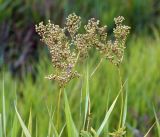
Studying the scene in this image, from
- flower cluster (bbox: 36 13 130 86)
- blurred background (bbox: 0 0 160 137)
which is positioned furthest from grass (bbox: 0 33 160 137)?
flower cluster (bbox: 36 13 130 86)

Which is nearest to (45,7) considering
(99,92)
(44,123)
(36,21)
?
(36,21)

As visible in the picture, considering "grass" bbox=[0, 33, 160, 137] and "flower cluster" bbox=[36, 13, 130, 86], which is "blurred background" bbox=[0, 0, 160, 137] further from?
"flower cluster" bbox=[36, 13, 130, 86]

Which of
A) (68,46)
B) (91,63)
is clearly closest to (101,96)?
(91,63)

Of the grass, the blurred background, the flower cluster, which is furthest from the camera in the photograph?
the blurred background

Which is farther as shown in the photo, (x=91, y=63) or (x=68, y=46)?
(x=91, y=63)

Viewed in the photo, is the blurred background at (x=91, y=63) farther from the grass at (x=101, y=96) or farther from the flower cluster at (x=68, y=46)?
the flower cluster at (x=68, y=46)

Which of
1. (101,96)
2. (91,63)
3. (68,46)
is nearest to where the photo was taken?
(68,46)

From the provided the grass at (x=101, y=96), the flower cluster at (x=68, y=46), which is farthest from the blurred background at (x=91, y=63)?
the flower cluster at (x=68, y=46)

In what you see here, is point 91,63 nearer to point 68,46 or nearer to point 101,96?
point 101,96
